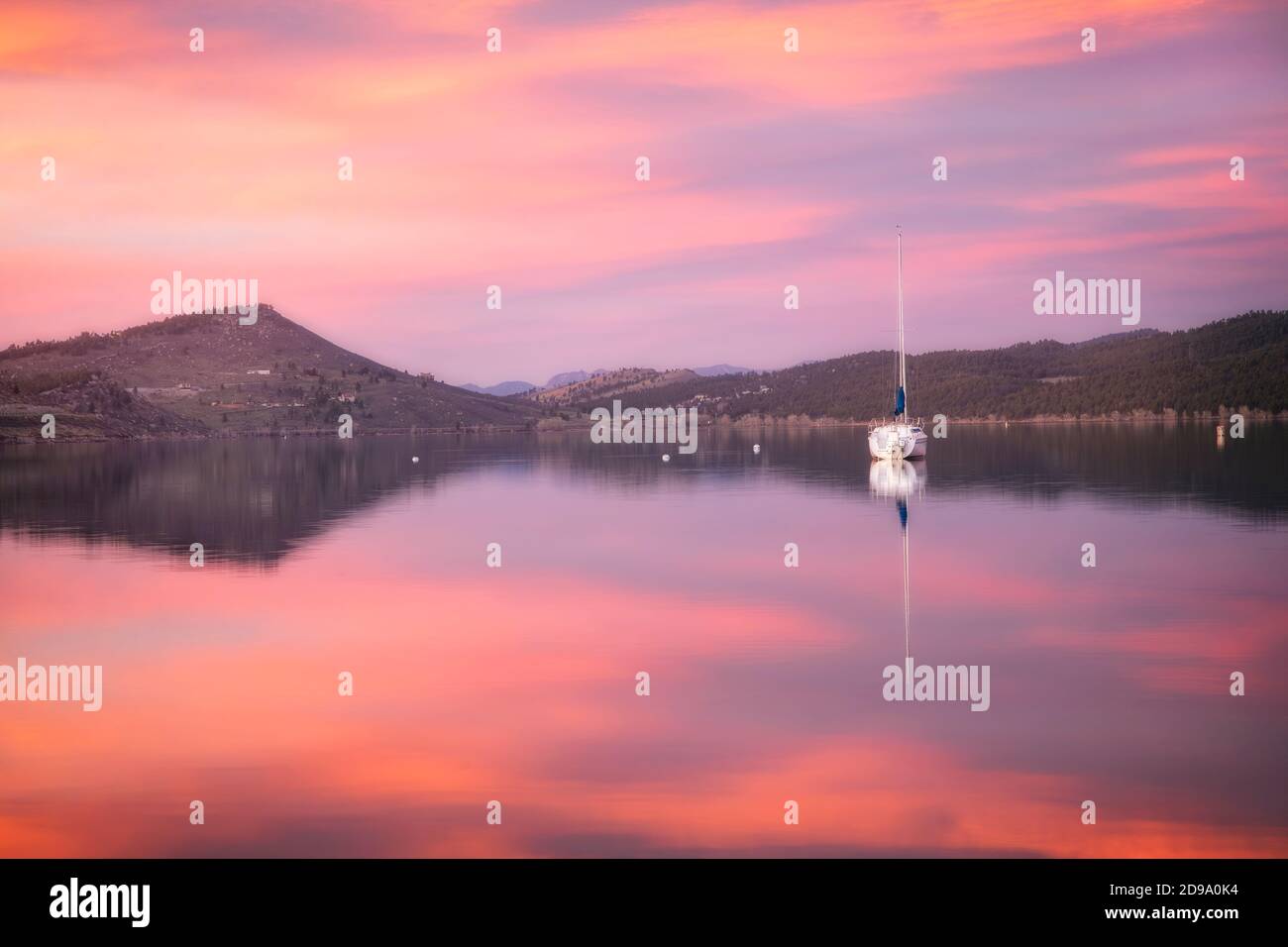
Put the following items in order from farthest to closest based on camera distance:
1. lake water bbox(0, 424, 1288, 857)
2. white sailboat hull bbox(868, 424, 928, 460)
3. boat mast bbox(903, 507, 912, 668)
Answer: white sailboat hull bbox(868, 424, 928, 460)
boat mast bbox(903, 507, 912, 668)
lake water bbox(0, 424, 1288, 857)

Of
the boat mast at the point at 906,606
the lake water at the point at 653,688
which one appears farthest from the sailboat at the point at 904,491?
the lake water at the point at 653,688

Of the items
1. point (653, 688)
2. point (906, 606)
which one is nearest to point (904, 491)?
point (906, 606)

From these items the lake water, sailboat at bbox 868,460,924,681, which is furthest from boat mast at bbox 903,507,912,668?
the lake water

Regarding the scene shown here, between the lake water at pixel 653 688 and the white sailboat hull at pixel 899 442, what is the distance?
110 feet

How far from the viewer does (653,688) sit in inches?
Result: 663

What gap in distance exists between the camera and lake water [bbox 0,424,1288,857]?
1163cm

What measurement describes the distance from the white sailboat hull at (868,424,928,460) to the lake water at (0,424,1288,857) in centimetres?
3358

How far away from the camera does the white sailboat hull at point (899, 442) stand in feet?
237

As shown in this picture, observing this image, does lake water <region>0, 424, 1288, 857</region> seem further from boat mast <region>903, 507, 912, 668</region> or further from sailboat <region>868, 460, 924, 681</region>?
sailboat <region>868, 460, 924, 681</region>

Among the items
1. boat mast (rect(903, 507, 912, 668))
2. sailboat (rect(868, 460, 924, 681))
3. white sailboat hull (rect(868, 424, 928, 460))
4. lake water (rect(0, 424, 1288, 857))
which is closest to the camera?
lake water (rect(0, 424, 1288, 857))

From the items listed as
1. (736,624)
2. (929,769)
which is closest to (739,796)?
(929,769)

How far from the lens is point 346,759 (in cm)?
1381

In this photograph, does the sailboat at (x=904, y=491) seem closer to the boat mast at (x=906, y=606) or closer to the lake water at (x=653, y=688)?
the boat mast at (x=906, y=606)
